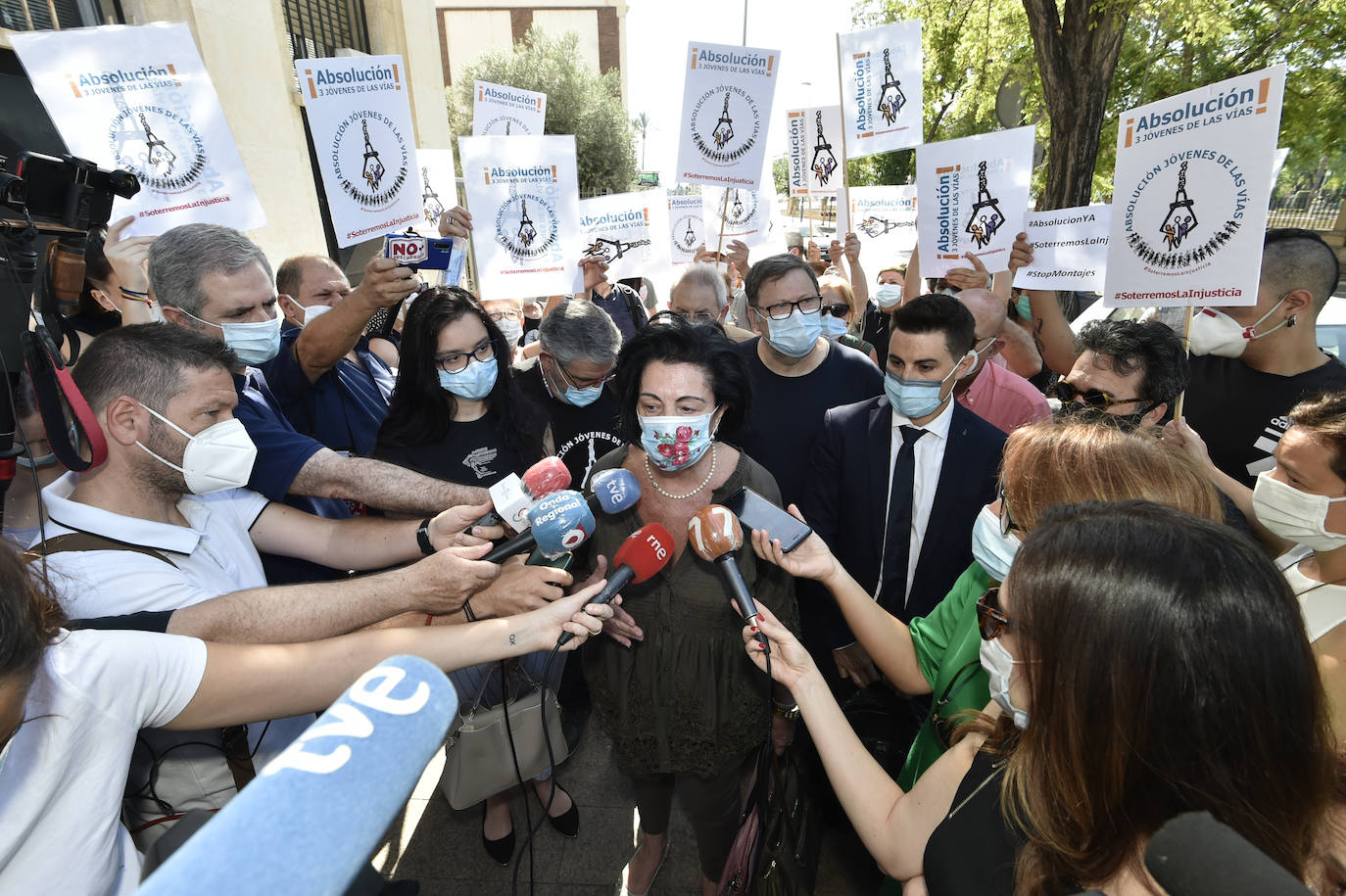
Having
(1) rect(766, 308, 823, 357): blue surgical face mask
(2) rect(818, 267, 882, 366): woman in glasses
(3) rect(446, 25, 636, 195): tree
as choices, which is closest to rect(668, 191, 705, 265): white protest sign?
(2) rect(818, 267, 882, 366): woman in glasses

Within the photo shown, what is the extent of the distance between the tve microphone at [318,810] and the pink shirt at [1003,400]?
3.20 meters

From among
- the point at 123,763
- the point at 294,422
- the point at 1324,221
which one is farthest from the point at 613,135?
the point at 123,763

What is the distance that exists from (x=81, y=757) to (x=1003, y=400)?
3486 mm

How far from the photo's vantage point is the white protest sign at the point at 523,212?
14.7 ft

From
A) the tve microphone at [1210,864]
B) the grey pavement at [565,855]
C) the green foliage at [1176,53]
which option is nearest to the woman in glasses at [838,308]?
the grey pavement at [565,855]

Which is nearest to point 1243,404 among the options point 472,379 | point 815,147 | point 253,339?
point 472,379

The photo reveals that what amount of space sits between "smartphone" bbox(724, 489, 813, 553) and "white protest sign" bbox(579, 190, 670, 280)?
181 inches

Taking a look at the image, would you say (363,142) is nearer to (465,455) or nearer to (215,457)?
(465,455)

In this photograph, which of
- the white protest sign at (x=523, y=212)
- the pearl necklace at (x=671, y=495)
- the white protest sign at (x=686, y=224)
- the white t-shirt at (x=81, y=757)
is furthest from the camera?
the white protest sign at (x=686, y=224)

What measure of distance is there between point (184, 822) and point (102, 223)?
94.2 inches

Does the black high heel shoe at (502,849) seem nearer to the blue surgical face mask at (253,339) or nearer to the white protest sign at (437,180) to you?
the blue surgical face mask at (253,339)

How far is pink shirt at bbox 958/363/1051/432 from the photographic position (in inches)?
127

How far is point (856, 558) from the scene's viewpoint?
2744 millimetres

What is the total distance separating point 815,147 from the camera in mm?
6965
